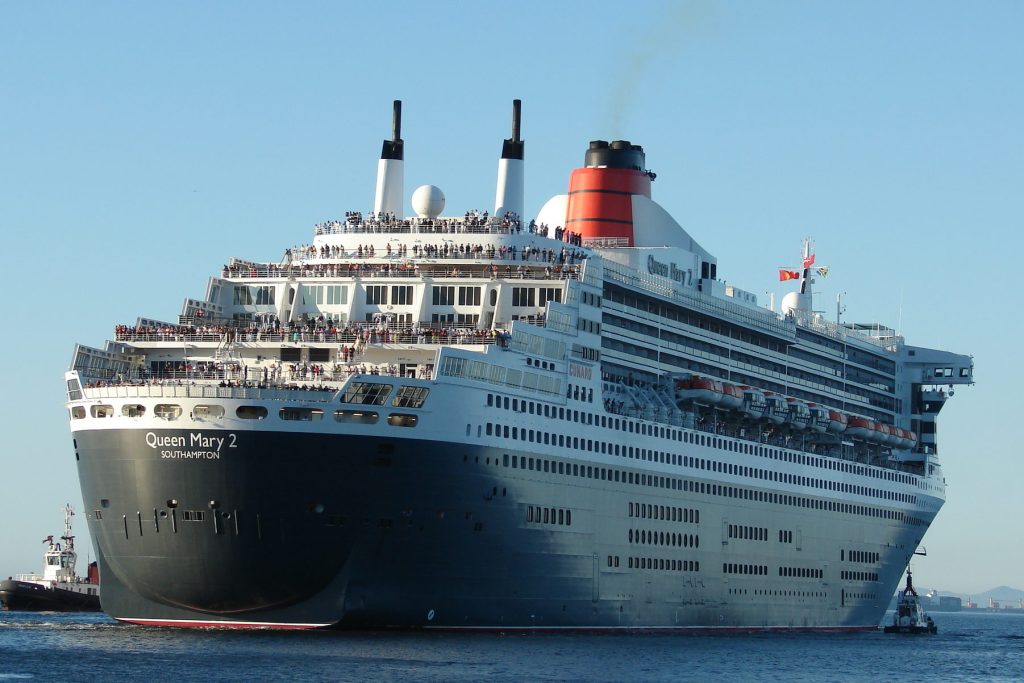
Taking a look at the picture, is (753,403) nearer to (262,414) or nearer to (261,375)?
(261,375)

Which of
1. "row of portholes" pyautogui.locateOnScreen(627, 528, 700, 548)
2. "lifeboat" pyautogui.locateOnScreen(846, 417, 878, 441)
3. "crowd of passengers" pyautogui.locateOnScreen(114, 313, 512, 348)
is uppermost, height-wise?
"lifeboat" pyautogui.locateOnScreen(846, 417, 878, 441)

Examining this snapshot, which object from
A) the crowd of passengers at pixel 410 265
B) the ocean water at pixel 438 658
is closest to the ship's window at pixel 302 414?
the ocean water at pixel 438 658

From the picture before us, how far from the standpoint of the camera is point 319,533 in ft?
213

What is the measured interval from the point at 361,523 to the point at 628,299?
67.3ft

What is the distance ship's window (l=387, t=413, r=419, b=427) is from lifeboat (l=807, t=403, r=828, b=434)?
3372 centimetres

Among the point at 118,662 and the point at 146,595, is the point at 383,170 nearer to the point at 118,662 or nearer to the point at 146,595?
the point at 146,595

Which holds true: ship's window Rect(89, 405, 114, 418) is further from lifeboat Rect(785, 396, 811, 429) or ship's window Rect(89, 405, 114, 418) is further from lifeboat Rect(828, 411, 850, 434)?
lifeboat Rect(828, 411, 850, 434)

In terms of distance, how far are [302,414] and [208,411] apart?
3.21m

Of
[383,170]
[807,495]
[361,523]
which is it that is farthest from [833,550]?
[361,523]

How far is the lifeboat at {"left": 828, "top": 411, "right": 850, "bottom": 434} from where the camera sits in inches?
3787

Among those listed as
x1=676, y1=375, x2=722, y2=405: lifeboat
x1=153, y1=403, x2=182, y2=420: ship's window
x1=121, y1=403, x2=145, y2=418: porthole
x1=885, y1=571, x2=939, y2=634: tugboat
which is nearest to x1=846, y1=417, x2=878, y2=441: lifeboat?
x1=885, y1=571, x2=939, y2=634: tugboat

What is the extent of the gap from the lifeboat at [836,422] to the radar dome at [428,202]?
2712 centimetres

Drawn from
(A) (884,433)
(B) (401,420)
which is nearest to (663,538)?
(B) (401,420)

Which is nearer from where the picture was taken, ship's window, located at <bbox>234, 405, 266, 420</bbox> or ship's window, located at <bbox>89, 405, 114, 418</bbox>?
ship's window, located at <bbox>234, 405, 266, 420</bbox>
